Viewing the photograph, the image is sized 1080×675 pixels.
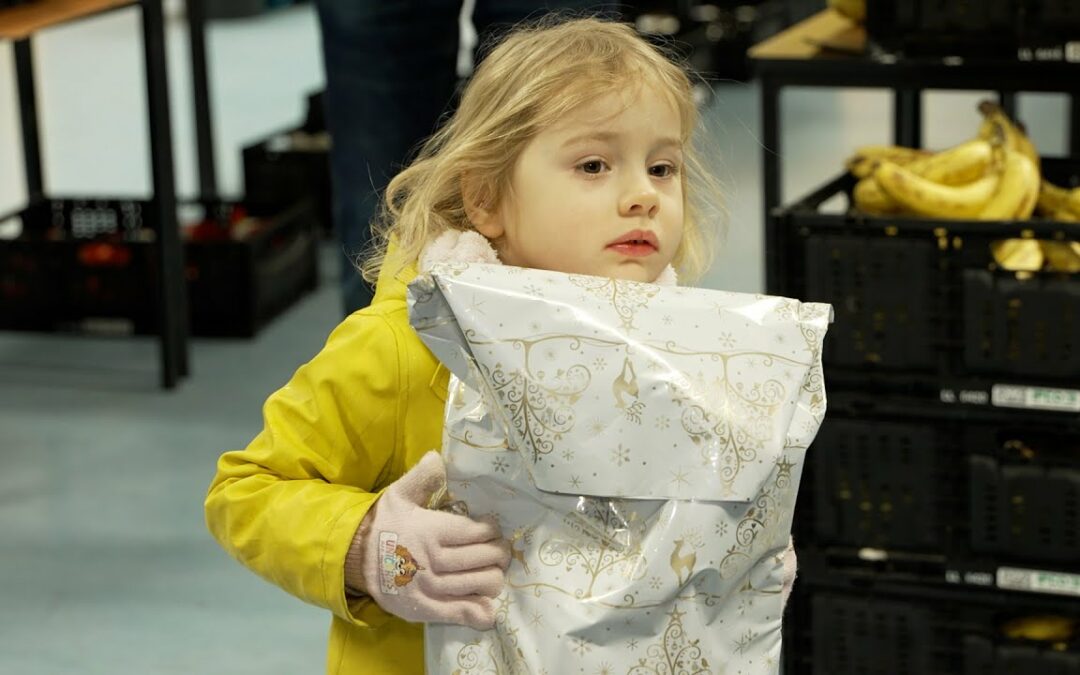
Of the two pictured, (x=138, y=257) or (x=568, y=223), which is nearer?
(x=568, y=223)

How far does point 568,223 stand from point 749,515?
32cm

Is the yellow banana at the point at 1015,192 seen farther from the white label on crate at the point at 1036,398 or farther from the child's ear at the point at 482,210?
the child's ear at the point at 482,210

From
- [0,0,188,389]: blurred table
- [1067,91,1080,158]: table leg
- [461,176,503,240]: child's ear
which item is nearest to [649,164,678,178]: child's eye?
[461,176,503,240]: child's ear

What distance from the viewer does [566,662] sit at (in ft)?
4.42

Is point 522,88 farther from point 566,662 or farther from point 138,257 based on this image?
point 138,257

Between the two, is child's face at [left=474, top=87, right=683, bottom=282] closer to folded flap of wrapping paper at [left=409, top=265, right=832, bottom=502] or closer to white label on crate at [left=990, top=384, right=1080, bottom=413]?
folded flap of wrapping paper at [left=409, top=265, right=832, bottom=502]

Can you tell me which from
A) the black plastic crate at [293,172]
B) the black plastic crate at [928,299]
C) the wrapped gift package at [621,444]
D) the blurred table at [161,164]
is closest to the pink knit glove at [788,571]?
the wrapped gift package at [621,444]

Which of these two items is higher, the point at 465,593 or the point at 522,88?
the point at 522,88

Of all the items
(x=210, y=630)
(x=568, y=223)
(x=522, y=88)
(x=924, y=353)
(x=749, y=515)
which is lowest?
(x=210, y=630)

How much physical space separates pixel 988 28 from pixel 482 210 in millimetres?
1436

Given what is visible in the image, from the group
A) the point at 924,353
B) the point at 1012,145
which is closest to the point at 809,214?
the point at 924,353

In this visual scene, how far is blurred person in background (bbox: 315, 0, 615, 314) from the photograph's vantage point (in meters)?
2.77

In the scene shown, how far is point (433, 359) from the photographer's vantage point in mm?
1547

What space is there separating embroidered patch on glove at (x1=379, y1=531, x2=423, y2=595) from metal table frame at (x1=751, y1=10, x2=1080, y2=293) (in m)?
1.39
